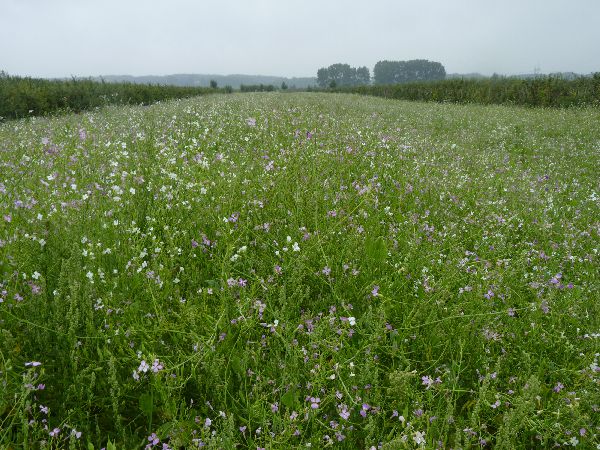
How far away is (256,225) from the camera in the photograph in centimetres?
373

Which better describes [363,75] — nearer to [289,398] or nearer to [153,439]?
[289,398]

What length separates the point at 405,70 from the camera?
182000mm

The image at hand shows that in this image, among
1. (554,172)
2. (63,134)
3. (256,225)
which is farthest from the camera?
(554,172)

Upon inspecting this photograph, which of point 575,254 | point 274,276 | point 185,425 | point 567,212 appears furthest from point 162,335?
point 567,212

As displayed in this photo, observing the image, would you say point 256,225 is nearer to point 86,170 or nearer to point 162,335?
point 162,335

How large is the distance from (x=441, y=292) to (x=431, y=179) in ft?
11.5

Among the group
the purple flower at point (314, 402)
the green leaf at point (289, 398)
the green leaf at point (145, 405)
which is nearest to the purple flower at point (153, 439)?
the green leaf at point (145, 405)

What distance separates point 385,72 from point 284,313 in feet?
651

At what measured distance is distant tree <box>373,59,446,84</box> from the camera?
178000 mm

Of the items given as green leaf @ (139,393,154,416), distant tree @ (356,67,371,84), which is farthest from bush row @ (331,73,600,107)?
distant tree @ (356,67,371,84)

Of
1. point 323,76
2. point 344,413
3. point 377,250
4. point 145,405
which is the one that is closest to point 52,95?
point 377,250

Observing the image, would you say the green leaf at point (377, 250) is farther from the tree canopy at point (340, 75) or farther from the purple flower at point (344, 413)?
the tree canopy at point (340, 75)

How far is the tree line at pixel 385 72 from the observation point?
178 m

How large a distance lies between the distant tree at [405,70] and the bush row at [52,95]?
16954cm
